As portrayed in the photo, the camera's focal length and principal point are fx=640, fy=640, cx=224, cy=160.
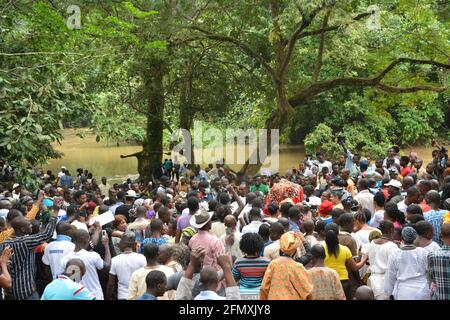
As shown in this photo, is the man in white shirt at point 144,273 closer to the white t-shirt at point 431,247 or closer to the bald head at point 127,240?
the bald head at point 127,240

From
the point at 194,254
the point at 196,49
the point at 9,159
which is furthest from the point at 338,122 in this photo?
the point at 194,254

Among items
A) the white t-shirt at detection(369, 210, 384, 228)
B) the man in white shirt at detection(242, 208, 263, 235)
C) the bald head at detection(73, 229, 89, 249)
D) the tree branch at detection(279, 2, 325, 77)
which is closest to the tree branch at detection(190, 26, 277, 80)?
the tree branch at detection(279, 2, 325, 77)

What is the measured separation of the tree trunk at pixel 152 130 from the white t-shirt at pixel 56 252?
11798 millimetres

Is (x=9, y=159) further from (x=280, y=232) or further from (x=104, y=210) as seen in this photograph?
(x=280, y=232)

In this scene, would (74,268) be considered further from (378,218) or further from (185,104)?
(185,104)

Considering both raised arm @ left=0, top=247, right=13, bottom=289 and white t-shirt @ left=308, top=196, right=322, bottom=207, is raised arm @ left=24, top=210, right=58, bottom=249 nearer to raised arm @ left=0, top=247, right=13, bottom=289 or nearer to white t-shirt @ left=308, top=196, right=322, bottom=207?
raised arm @ left=0, top=247, right=13, bottom=289

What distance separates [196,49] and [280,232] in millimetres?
12436

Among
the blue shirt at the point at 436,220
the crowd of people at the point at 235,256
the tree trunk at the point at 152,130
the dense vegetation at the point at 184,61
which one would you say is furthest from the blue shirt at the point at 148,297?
the tree trunk at the point at 152,130

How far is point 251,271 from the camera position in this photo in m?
5.94

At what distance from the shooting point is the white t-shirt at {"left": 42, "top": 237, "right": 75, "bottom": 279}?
22.8ft

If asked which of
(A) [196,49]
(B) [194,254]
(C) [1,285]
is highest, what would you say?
(A) [196,49]

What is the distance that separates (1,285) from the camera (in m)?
6.16

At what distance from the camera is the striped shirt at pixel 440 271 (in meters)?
5.74

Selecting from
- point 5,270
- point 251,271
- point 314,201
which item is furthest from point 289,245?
point 314,201
